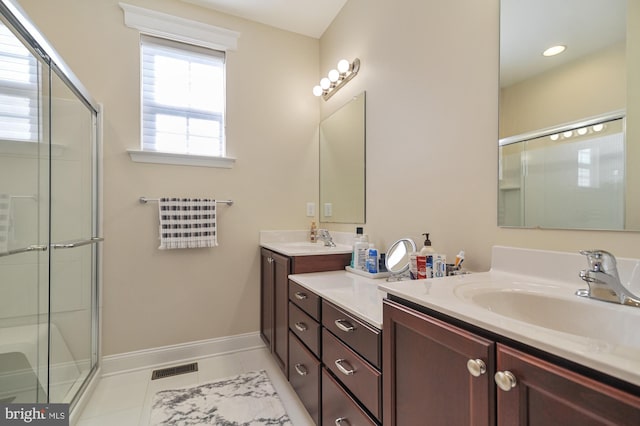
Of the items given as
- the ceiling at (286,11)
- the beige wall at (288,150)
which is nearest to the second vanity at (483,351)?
the beige wall at (288,150)

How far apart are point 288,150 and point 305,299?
4.74 feet

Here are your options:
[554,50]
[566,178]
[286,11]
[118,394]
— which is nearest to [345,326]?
[566,178]

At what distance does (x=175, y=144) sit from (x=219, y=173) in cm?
37

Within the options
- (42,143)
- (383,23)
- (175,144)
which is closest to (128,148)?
(175,144)

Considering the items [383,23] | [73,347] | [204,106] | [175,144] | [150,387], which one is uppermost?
[383,23]

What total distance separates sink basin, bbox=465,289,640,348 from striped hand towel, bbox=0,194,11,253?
1.84 meters

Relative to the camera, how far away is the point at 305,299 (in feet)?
4.96

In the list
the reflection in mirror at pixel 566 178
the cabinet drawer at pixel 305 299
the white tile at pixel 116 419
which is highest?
the reflection in mirror at pixel 566 178

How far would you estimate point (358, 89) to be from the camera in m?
2.11

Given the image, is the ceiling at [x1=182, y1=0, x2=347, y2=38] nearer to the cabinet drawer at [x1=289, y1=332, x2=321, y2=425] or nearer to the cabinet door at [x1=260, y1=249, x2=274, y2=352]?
the cabinet door at [x1=260, y1=249, x2=274, y2=352]

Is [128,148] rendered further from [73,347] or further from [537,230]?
[537,230]

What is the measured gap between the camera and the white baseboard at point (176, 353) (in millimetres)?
2057

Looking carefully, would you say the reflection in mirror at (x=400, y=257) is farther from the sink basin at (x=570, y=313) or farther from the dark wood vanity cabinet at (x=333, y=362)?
the sink basin at (x=570, y=313)

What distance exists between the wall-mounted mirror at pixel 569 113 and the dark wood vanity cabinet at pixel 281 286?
3.37 feet
